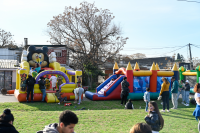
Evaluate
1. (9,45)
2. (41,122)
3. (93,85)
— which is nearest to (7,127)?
(41,122)

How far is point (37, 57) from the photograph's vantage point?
16156mm

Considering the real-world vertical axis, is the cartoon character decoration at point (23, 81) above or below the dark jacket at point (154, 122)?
above

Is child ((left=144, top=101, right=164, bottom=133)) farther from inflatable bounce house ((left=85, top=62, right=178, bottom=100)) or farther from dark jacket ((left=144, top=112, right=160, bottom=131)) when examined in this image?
inflatable bounce house ((left=85, top=62, right=178, bottom=100))

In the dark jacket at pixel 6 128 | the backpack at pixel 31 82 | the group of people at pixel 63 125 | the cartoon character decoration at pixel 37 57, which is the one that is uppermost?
the cartoon character decoration at pixel 37 57

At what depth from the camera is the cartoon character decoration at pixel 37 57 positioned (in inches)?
630

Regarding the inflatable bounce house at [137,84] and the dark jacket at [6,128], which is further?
the inflatable bounce house at [137,84]

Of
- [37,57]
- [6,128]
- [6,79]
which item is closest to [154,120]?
[6,128]

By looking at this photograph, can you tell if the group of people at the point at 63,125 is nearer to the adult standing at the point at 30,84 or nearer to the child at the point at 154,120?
the child at the point at 154,120

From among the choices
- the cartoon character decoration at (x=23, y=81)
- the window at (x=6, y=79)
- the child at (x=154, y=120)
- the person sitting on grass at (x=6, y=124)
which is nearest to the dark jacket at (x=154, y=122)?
the child at (x=154, y=120)

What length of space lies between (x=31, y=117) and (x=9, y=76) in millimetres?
15338

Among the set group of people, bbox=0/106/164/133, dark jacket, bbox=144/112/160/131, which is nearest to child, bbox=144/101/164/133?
dark jacket, bbox=144/112/160/131

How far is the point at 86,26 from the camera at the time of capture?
2706cm

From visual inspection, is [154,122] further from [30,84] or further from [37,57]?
[37,57]

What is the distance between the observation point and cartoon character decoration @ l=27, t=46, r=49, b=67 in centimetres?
1599
